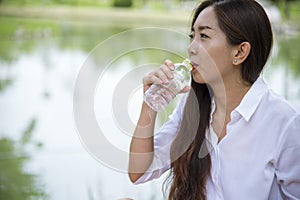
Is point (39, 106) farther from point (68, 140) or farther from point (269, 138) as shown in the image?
point (269, 138)

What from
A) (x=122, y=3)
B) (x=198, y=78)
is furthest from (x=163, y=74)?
(x=122, y=3)

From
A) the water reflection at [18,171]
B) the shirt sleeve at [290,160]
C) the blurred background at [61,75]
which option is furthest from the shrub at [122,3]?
the shirt sleeve at [290,160]

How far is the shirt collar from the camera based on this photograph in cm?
130

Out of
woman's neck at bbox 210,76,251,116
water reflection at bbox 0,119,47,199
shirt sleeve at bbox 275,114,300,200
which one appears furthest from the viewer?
water reflection at bbox 0,119,47,199

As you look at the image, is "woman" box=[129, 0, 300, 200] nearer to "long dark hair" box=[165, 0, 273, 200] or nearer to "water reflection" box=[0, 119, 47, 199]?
"long dark hair" box=[165, 0, 273, 200]

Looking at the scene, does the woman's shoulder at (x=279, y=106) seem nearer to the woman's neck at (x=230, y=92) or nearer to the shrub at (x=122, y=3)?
the woman's neck at (x=230, y=92)

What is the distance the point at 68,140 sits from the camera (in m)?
3.61

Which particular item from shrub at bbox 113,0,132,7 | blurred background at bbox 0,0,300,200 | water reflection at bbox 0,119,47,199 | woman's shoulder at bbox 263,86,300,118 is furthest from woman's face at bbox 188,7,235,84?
shrub at bbox 113,0,132,7

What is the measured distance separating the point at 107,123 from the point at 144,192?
4.55 ft

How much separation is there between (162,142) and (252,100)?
0.90 ft

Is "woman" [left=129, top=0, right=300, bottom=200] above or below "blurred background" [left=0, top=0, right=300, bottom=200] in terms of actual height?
below

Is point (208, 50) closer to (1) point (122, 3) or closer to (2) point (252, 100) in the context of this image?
(2) point (252, 100)

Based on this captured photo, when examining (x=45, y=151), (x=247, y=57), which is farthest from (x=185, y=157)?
(x=45, y=151)

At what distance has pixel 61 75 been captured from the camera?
4.98 m
